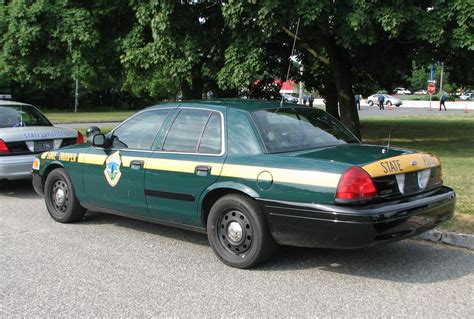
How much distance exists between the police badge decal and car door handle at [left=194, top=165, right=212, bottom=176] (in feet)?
3.86

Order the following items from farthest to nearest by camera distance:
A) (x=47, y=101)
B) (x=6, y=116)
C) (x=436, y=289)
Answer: (x=47, y=101) < (x=6, y=116) < (x=436, y=289)

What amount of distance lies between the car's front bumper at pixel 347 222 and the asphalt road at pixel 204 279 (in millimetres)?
405

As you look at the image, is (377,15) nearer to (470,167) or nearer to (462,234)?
(470,167)

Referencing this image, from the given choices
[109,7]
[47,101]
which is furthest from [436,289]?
[47,101]

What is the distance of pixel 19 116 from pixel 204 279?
6463mm

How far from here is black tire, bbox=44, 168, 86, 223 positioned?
698 cm

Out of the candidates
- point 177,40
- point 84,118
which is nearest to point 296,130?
point 177,40

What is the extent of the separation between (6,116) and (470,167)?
28.4 ft

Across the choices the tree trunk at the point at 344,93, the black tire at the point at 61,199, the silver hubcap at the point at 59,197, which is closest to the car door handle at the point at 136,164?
the black tire at the point at 61,199

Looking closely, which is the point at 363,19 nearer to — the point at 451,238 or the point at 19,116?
the point at 451,238

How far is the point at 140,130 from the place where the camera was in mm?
6289

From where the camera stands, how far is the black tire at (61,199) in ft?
22.9

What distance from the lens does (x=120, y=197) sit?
6215 mm

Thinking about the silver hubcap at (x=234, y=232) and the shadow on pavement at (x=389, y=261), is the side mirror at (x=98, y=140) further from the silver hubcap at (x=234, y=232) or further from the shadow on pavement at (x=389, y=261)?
the silver hubcap at (x=234, y=232)
